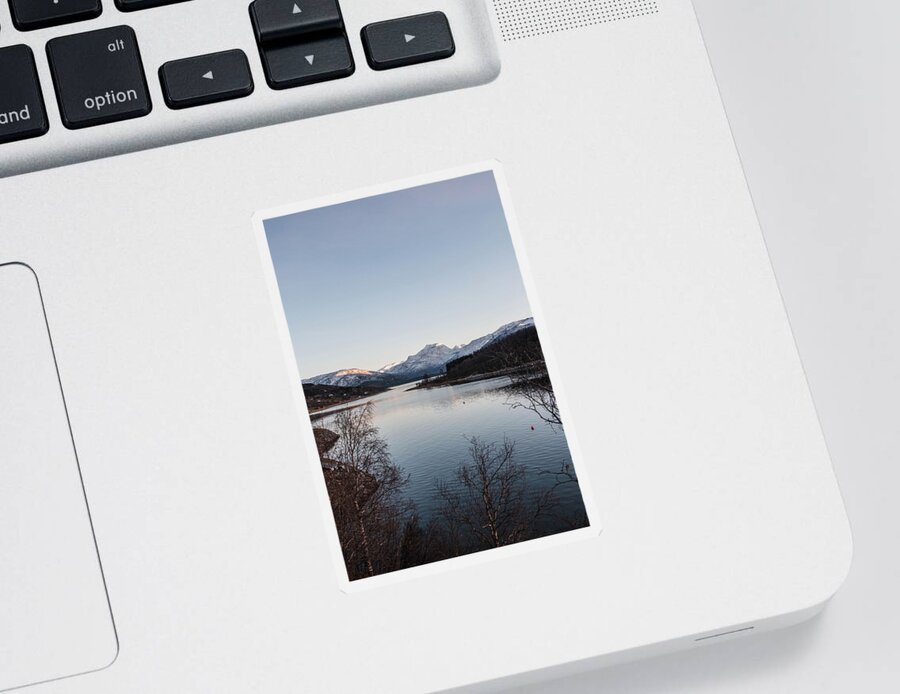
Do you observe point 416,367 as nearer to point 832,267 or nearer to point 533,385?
point 533,385

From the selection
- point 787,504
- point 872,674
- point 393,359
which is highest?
point 393,359

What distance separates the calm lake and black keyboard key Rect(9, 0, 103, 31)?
0.79ft

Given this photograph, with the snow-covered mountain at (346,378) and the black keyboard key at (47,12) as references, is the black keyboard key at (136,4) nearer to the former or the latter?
the black keyboard key at (47,12)

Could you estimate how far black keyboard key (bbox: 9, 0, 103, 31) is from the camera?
0.38 m

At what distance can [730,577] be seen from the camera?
334 millimetres

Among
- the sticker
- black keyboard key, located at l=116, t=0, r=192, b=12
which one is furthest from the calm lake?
black keyboard key, located at l=116, t=0, r=192, b=12

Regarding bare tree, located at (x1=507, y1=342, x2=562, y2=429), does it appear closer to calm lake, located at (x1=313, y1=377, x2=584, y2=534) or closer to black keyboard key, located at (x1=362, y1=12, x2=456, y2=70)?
calm lake, located at (x1=313, y1=377, x2=584, y2=534)

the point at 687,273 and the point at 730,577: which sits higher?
the point at 687,273

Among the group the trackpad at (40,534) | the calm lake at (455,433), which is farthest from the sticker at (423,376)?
the trackpad at (40,534)

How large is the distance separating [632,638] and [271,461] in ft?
0.59

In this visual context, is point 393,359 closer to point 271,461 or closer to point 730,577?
point 271,461

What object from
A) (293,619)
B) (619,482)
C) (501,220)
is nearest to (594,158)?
(501,220)

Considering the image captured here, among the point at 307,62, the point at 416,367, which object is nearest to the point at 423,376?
the point at 416,367

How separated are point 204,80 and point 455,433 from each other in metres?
0.22
